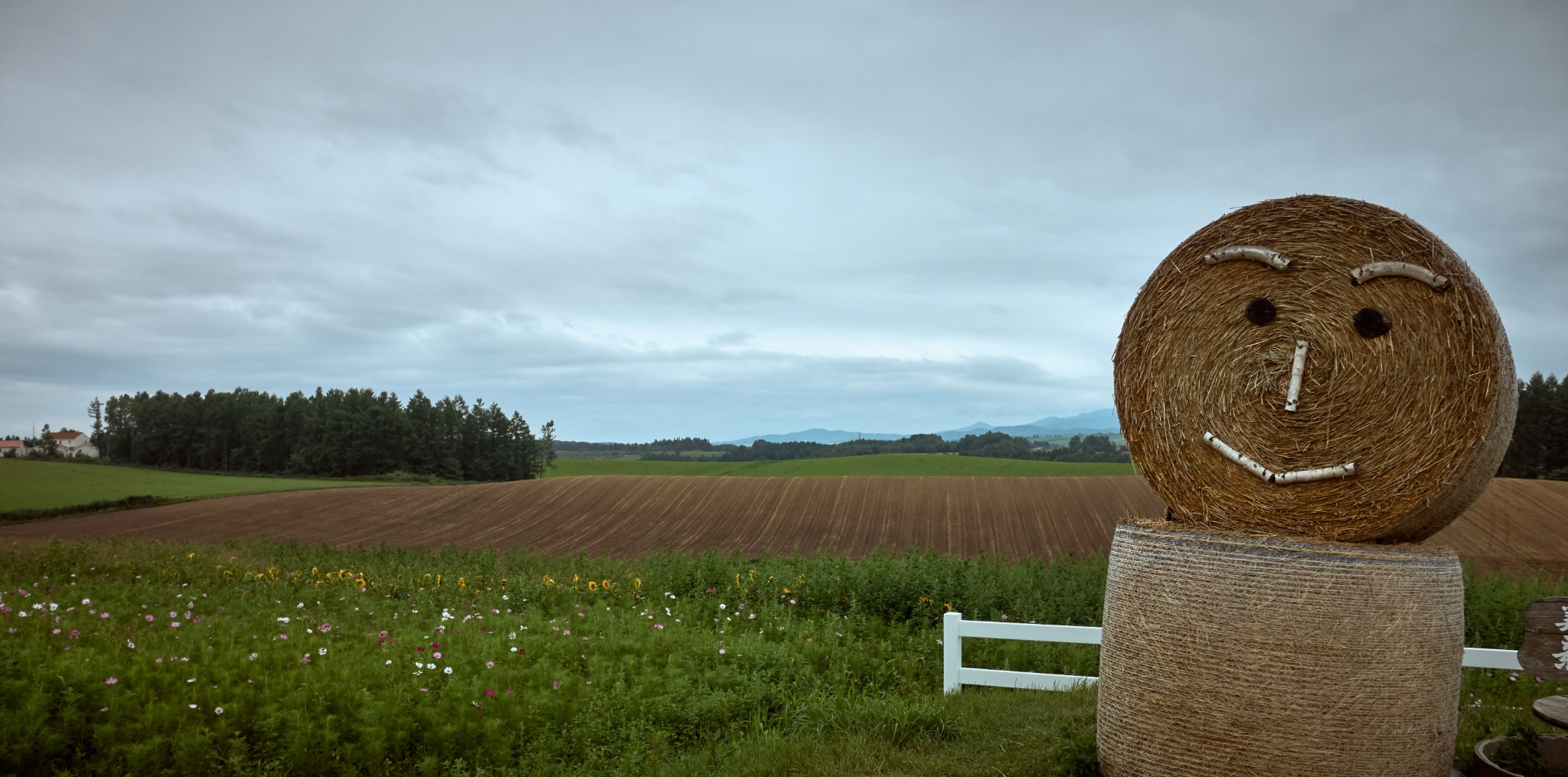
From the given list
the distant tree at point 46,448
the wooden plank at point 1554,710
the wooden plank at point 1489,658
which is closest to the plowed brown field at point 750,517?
the wooden plank at point 1489,658

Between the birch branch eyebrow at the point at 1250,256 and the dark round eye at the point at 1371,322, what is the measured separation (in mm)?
421

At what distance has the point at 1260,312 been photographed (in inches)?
189

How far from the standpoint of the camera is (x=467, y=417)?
70.6m

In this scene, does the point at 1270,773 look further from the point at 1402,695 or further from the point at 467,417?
the point at 467,417

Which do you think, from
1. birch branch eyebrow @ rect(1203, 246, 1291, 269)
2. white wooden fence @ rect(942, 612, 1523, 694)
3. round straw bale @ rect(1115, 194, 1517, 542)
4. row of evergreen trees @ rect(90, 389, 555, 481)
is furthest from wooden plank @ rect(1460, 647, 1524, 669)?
row of evergreen trees @ rect(90, 389, 555, 481)

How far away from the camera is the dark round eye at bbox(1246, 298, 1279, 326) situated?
15.7 feet

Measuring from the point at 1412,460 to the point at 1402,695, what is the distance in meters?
1.08

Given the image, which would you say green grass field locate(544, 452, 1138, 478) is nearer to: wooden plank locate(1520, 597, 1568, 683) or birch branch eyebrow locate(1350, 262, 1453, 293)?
birch branch eyebrow locate(1350, 262, 1453, 293)

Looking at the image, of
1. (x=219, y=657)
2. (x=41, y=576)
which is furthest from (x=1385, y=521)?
(x=41, y=576)

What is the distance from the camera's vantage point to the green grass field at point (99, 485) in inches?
1243

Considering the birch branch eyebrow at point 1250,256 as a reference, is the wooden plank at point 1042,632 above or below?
below

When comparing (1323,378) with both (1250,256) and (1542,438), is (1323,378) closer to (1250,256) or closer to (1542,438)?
(1250,256)

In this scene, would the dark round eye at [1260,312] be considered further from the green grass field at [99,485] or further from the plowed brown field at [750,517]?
the green grass field at [99,485]

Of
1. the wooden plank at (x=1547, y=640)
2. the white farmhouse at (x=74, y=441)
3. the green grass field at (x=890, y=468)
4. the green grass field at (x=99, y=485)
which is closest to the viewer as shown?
the wooden plank at (x=1547, y=640)
